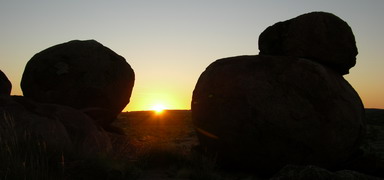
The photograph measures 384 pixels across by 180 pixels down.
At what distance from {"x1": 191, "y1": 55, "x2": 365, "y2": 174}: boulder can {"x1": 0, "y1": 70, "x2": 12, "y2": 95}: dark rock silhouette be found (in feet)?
16.4

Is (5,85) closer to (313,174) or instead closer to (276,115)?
(276,115)

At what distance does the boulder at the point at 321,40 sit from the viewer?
843cm

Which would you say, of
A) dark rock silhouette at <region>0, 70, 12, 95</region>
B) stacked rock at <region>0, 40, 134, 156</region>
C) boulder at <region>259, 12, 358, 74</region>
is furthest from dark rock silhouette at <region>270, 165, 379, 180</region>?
dark rock silhouette at <region>0, 70, 12, 95</region>

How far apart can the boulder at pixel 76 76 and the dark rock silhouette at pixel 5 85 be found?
3.05 ft

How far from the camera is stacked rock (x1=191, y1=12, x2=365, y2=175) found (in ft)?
23.2

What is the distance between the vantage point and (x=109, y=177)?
5523 mm

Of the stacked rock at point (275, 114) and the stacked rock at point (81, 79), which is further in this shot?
the stacked rock at point (81, 79)

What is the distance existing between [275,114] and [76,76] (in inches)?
231

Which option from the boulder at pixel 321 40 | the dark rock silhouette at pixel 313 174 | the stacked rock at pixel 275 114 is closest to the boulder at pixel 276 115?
the stacked rock at pixel 275 114

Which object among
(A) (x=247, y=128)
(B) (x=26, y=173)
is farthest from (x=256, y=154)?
(B) (x=26, y=173)

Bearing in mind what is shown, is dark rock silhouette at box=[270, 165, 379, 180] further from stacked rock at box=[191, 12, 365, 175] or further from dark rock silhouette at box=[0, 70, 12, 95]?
dark rock silhouette at box=[0, 70, 12, 95]

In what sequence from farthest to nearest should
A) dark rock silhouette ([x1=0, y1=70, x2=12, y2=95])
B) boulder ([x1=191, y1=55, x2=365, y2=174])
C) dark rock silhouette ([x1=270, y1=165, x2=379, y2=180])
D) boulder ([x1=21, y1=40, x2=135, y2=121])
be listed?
boulder ([x1=21, y1=40, x2=135, y2=121]) → dark rock silhouette ([x1=0, y1=70, x2=12, y2=95]) → boulder ([x1=191, y1=55, x2=365, y2=174]) → dark rock silhouette ([x1=270, y1=165, x2=379, y2=180])

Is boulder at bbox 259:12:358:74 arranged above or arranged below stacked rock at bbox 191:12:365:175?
above

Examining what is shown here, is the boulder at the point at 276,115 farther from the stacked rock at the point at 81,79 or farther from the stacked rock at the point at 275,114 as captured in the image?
the stacked rock at the point at 81,79
